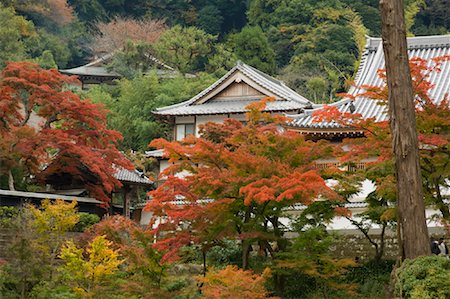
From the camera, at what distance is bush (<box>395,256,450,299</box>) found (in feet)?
43.4

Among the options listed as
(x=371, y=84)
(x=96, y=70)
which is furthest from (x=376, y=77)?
(x=96, y=70)

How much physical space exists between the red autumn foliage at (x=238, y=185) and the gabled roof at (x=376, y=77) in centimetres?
493

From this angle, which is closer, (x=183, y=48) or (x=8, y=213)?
(x=8, y=213)

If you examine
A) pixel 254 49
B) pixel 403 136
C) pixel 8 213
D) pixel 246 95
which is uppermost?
pixel 254 49

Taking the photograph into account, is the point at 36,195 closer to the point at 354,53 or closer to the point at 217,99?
the point at 217,99

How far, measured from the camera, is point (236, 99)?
3322 cm

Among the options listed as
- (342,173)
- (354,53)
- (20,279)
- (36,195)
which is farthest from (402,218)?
(354,53)

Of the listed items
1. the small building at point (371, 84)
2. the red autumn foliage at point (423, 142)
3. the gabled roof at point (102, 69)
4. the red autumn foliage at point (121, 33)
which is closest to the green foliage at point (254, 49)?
the gabled roof at point (102, 69)

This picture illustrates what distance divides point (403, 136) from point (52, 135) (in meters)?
13.4

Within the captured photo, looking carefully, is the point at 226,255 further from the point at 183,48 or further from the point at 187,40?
the point at 187,40

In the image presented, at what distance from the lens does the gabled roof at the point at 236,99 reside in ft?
106

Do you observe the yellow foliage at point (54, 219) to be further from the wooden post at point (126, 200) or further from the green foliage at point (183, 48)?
the green foliage at point (183, 48)

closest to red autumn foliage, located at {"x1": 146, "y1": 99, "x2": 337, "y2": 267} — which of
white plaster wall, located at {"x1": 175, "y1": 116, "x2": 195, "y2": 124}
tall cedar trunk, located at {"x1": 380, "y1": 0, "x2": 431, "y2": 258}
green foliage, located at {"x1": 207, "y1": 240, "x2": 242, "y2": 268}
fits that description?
green foliage, located at {"x1": 207, "y1": 240, "x2": 242, "y2": 268}

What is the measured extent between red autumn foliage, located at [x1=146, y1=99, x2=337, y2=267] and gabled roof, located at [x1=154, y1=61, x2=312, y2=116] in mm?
14374
